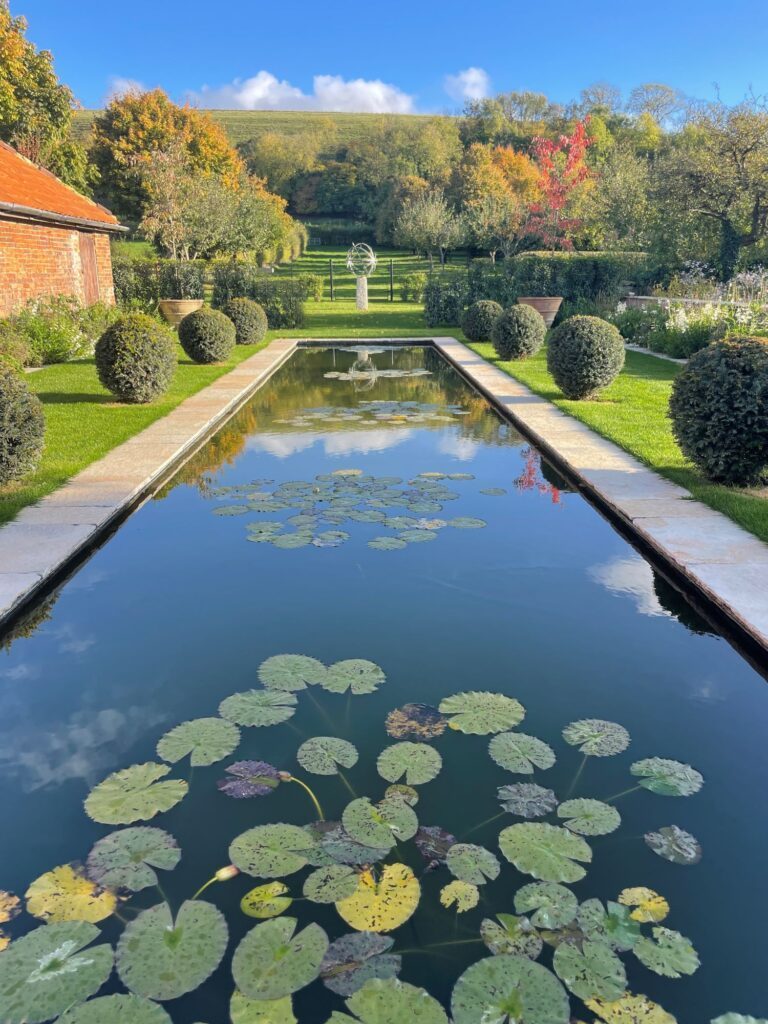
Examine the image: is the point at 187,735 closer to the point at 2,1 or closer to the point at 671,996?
the point at 671,996

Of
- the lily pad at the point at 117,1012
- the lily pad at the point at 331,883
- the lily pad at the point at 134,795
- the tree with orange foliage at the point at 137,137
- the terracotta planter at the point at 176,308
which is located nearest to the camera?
the lily pad at the point at 117,1012

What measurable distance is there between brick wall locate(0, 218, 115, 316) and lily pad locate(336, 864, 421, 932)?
14259mm

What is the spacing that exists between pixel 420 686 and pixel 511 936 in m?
1.53

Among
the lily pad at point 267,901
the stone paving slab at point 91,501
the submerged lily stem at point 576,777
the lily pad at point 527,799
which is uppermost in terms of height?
the stone paving slab at point 91,501

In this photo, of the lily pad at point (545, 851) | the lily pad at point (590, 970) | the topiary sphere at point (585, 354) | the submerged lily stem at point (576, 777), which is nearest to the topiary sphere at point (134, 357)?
the topiary sphere at point (585, 354)

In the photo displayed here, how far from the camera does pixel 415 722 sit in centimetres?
344

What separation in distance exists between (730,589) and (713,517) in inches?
56.6

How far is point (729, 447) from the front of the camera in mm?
6492

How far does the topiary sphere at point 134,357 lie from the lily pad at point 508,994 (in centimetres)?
937

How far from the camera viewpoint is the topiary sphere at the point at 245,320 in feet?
57.8

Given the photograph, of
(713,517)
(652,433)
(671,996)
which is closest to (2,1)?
(652,433)

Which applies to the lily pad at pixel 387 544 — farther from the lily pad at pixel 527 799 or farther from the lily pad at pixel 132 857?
the lily pad at pixel 132 857

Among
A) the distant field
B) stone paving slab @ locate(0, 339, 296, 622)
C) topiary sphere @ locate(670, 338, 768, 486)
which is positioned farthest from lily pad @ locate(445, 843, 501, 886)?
the distant field

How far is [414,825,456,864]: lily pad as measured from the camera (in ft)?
8.68
